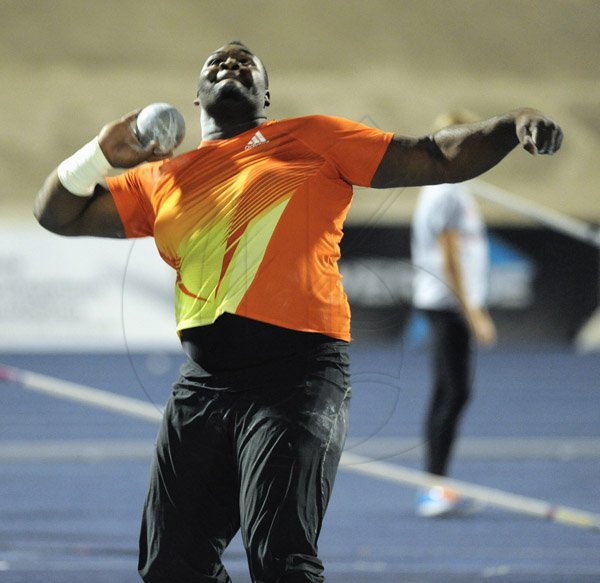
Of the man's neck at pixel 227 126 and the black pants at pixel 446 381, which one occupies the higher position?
the man's neck at pixel 227 126

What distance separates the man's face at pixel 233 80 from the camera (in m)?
3.07

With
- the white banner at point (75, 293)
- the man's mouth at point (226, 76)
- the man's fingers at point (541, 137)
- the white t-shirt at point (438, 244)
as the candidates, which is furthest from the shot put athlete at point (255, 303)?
the white banner at point (75, 293)

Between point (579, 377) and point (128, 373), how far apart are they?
531 cm

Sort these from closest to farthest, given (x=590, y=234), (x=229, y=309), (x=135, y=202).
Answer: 1. (x=229, y=309)
2. (x=135, y=202)
3. (x=590, y=234)

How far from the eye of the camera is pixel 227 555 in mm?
5184

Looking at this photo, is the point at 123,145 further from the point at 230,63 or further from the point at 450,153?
Result: the point at 450,153

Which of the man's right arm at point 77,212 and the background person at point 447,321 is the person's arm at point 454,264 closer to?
the background person at point 447,321

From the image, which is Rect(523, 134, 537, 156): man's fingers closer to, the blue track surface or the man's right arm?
the blue track surface

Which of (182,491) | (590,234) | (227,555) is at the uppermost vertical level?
(590,234)

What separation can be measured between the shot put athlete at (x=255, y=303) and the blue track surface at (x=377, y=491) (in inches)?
29.1

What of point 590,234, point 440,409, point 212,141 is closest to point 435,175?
point 212,141

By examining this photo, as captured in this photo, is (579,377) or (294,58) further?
(294,58)

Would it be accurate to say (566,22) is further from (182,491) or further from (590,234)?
(182,491)

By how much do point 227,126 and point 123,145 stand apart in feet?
0.95
